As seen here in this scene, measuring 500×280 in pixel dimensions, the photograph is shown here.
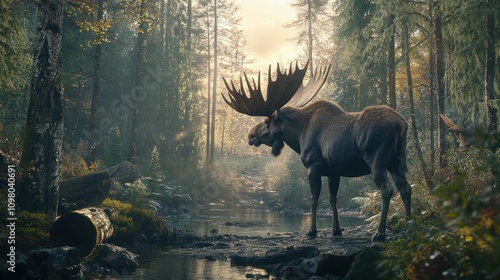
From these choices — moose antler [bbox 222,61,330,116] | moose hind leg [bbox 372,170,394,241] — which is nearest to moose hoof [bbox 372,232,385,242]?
moose hind leg [bbox 372,170,394,241]

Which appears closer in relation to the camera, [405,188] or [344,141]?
[405,188]

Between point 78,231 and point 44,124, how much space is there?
245 centimetres

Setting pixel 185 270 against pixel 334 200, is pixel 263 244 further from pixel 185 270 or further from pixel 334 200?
pixel 185 270

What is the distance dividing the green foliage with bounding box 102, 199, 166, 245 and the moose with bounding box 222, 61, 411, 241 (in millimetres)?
3646

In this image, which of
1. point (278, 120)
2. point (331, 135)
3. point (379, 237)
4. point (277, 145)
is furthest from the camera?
point (277, 145)

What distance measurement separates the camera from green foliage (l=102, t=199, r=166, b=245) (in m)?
13.5

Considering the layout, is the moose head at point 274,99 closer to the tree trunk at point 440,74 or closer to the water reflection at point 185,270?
the water reflection at point 185,270

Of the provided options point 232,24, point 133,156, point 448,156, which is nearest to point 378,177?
point 448,156

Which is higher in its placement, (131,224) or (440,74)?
(440,74)

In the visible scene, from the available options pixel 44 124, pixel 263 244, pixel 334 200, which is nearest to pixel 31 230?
pixel 44 124

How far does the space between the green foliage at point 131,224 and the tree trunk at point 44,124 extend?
2.21m

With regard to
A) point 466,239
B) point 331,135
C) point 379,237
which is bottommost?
point 379,237

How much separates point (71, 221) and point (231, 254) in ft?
11.1

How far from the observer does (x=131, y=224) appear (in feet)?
45.9
